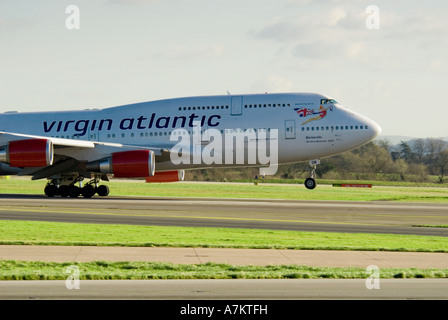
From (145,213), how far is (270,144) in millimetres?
11649

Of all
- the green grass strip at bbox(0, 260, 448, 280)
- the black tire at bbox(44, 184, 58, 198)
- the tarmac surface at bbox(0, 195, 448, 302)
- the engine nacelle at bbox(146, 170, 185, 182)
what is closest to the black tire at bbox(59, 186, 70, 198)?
the black tire at bbox(44, 184, 58, 198)

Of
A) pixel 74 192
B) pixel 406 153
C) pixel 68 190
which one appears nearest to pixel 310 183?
pixel 74 192

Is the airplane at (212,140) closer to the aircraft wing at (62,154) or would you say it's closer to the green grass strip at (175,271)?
the aircraft wing at (62,154)

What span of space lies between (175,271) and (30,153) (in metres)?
24.3

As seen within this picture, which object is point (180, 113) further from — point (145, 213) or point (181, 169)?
point (145, 213)

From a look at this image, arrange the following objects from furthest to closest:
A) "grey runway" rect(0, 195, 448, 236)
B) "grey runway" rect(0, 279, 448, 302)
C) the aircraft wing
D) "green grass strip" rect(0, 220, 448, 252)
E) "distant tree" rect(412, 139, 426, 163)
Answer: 1. "distant tree" rect(412, 139, 426, 163)
2. the aircraft wing
3. "grey runway" rect(0, 195, 448, 236)
4. "green grass strip" rect(0, 220, 448, 252)
5. "grey runway" rect(0, 279, 448, 302)

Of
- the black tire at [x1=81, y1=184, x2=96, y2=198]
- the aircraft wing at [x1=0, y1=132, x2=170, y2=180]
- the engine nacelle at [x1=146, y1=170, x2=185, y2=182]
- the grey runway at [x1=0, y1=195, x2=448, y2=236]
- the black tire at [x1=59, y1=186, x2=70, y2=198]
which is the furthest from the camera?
the engine nacelle at [x1=146, y1=170, x2=185, y2=182]

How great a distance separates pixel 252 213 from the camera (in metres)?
28.5

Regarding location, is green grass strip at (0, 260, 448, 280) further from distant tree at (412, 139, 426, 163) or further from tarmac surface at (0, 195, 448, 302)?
distant tree at (412, 139, 426, 163)

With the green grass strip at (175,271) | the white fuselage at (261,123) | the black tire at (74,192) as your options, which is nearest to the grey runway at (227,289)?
the green grass strip at (175,271)

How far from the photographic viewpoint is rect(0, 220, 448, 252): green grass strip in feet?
57.4

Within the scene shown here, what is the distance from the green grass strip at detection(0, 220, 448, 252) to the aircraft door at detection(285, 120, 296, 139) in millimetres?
16094

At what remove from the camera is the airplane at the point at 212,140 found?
37188 mm

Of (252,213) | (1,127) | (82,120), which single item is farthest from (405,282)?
(1,127)
